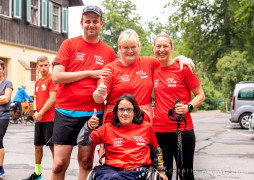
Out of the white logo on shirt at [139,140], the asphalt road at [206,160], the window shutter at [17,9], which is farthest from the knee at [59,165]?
the window shutter at [17,9]

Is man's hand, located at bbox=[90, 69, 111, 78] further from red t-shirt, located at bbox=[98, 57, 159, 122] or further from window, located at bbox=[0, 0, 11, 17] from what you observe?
window, located at bbox=[0, 0, 11, 17]

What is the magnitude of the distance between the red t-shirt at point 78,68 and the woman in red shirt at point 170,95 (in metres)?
0.64

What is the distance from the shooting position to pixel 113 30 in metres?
55.8

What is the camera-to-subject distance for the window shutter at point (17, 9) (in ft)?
69.4

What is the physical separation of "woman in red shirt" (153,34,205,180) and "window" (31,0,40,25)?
67.6 ft

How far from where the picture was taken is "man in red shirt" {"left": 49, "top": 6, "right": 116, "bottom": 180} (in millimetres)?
3904

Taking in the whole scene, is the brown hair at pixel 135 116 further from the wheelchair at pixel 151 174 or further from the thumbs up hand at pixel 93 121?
the wheelchair at pixel 151 174

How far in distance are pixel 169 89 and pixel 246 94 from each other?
1321cm

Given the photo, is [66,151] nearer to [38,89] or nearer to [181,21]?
[38,89]

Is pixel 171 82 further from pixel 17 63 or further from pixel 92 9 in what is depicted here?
pixel 17 63

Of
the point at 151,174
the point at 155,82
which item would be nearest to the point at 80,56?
the point at 155,82

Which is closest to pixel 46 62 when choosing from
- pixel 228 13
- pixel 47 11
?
pixel 47 11

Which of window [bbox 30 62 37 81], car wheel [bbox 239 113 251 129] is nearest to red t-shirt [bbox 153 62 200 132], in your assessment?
car wheel [bbox 239 113 251 129]

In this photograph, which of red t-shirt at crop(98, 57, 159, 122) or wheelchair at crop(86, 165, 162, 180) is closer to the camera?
wheelchair at crop(86, 165, 162, 180)
